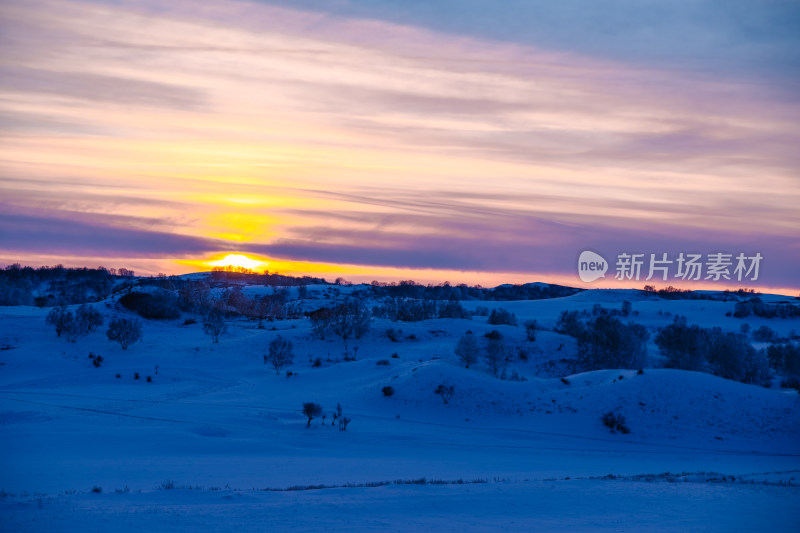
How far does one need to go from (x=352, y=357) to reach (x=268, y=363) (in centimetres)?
790

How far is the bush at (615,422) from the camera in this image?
1673 inches

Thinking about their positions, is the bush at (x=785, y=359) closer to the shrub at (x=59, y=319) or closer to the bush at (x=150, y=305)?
the bush at (x=150, y=305)

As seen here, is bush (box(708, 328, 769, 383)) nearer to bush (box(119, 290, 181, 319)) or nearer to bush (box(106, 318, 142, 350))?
bush (box(106, 318, 142, 350))

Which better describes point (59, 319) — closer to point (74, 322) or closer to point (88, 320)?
point (74, 322)

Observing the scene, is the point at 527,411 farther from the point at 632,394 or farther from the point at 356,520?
the point at 356,520

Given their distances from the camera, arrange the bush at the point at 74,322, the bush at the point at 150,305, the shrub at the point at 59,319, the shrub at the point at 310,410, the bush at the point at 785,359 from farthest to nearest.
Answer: the bush at the point at 150,305 → the shrub at the point at 59,319 → the bush at the point at 74,322 → the bush at the point at 785,359 → the shrub at the point at 310,410

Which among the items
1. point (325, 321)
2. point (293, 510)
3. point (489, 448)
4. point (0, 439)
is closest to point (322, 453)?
point (489, 448)

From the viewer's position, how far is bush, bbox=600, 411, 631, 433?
42491 mm

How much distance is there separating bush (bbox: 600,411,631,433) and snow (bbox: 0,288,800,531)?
1.51 feet

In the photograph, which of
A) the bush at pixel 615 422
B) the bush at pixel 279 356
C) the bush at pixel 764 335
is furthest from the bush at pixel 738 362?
the bush at pixel 764 335

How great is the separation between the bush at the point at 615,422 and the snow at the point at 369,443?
460 mm

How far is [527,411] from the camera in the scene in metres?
45.4

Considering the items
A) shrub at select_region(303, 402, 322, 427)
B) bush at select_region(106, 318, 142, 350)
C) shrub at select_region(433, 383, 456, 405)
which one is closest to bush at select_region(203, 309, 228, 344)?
bush at select_region(106, 318, 142, 350)

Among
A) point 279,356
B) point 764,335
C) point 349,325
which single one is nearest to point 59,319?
point 279,356
